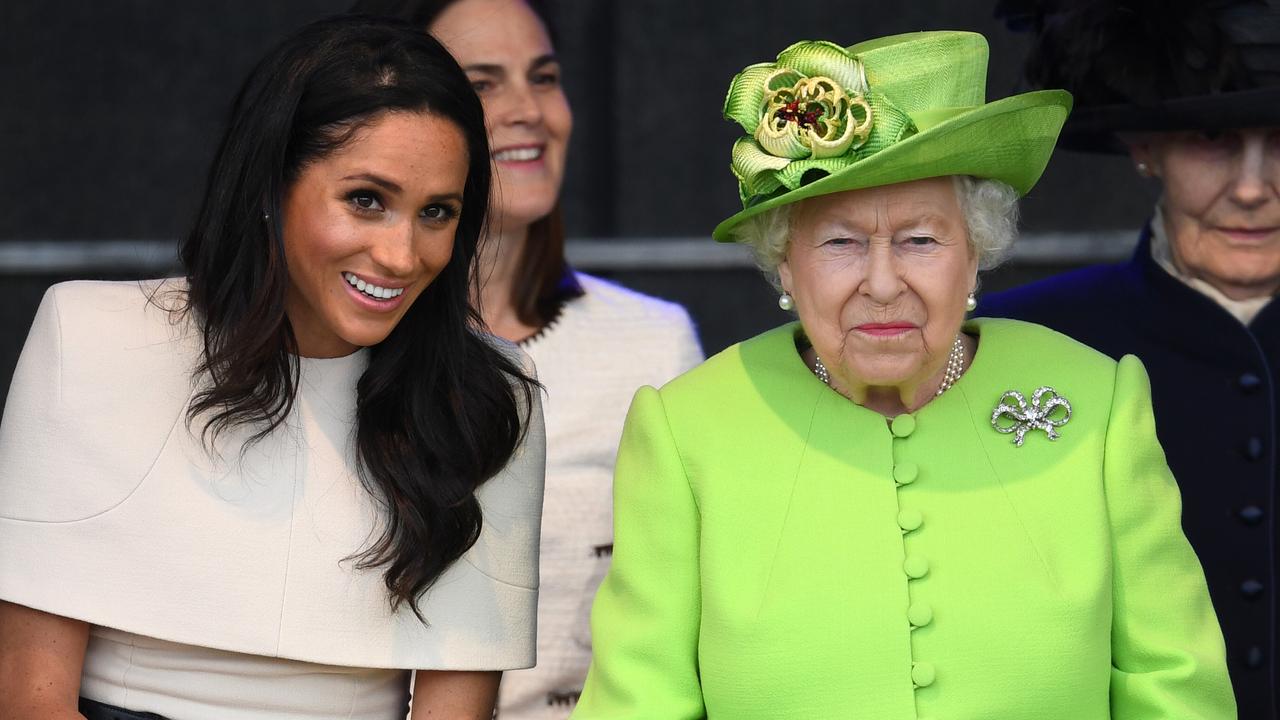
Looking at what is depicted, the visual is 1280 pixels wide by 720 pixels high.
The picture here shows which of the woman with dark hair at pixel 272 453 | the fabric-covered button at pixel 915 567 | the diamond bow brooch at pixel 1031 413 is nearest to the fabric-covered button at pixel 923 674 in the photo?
the fabric-covered button at pixel 915 567

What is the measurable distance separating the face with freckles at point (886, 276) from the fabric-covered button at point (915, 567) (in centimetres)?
29

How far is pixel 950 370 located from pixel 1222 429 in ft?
2.57

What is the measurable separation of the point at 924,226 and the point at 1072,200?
8.22ft

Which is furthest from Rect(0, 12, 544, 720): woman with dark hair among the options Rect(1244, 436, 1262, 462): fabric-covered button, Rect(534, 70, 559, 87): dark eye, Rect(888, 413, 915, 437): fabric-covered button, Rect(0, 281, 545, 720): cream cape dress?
Rect(1244, 436, 1262, 462): fabric-covered button

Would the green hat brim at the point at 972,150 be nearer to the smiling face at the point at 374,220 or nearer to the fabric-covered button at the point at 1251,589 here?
the smiling face at the point at 374,220

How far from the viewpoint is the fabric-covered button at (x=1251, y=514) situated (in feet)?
11.9

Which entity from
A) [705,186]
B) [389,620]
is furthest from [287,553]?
[705,186]

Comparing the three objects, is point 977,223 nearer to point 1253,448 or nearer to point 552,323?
point 1253,448

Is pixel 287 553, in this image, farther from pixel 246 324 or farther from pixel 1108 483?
pixel 1108 483

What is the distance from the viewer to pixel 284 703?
3.26 m

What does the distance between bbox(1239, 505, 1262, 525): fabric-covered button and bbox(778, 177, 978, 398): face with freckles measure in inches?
35.6

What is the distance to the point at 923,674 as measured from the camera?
2.93 meters

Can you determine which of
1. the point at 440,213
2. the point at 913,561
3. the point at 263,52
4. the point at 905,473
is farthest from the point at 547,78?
the point at 913,561

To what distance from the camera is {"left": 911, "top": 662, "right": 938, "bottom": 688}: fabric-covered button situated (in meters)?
2.93
